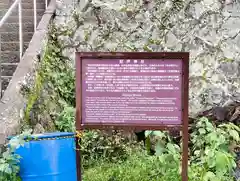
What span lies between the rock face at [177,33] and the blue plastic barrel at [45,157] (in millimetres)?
3577

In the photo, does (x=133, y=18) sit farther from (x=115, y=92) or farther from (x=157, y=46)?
(x=115, y=92)

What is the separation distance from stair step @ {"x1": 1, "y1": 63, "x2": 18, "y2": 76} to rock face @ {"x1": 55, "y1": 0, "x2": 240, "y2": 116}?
139cm

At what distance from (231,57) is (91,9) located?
220 cm

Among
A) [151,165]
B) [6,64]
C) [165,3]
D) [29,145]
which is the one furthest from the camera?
[165,3]

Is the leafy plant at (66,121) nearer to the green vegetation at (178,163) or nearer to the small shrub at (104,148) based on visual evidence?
the small shrub at (104,148)

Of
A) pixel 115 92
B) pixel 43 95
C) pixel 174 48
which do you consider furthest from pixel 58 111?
pixel 115 92

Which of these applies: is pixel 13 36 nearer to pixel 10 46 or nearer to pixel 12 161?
pixel 10 46

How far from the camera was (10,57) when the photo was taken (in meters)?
6.71

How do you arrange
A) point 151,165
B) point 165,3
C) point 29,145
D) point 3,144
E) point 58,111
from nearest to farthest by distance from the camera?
point 29,145 < point 3,144 < point 151,165 < point 58,111 < point 165,3

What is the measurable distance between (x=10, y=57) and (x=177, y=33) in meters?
2.50

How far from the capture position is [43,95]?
6430 millimetres

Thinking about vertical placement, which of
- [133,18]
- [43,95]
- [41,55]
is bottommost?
[43,95]

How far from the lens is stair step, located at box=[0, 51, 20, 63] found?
6.58m

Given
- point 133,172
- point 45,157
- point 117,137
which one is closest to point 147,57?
point 45,157
